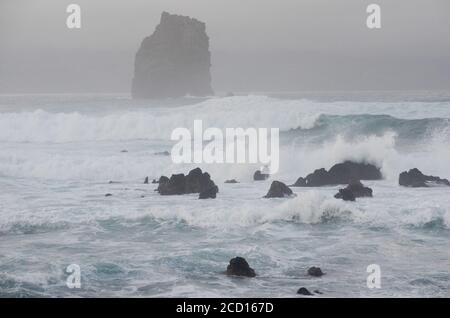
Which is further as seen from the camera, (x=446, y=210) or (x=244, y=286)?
(x=446, y=210)

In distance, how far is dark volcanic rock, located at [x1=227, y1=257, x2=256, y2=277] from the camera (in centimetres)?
846

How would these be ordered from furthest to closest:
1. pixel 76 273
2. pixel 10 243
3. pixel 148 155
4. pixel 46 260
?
pixel 148 155 < pixel 10 243 < pixel 46 260 < pixel 76 273

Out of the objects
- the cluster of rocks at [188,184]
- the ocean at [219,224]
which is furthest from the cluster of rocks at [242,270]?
the cluster of rocks at [188,184]

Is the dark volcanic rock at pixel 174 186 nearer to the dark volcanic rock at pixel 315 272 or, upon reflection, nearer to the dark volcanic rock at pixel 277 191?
the dark volcanic rock at pixel 277 191

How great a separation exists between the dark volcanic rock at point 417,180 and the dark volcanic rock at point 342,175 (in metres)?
1.01

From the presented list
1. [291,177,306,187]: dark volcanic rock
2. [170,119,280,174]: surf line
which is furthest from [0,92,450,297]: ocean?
[291,177,306,187]: dark volcanic rock

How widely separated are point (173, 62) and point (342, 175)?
13.4 m

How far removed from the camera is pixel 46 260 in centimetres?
916

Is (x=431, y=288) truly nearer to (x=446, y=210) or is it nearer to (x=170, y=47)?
(x=446, y=210)

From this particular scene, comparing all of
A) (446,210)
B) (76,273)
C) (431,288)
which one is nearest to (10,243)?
(76,273)

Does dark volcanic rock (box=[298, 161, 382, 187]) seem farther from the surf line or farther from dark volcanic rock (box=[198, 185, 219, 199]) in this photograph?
dark volcanic rock (box=[198, 185, 219, 199])

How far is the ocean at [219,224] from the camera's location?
327 inches

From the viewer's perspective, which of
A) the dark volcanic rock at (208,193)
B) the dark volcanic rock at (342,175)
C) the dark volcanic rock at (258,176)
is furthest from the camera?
the dark volcanic rock at (258,176)
